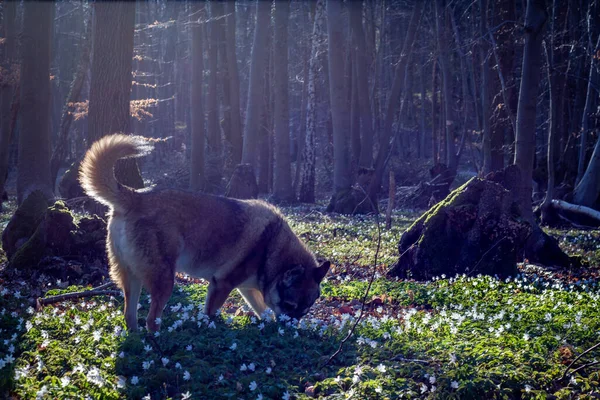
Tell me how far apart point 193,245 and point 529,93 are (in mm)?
10212

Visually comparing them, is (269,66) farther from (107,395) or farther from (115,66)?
(107,395)

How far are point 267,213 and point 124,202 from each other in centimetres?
217

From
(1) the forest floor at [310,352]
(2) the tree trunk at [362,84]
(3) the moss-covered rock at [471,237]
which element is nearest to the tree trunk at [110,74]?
(1) the forest floor at [310,352]

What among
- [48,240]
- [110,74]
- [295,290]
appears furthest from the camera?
[110,74]

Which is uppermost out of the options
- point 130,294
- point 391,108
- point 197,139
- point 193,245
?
point 391,108

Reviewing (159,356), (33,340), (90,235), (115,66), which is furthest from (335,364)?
(115,66)

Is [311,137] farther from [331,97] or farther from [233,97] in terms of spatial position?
[233,97]

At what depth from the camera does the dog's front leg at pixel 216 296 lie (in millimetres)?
7543

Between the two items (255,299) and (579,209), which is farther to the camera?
(579,209)

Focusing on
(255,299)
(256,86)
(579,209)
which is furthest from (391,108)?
(255,299)

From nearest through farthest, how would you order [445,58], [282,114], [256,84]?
[282,114] < [256,84] < [445,58]

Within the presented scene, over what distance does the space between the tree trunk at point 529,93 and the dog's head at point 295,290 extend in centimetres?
761

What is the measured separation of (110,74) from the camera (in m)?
13.1

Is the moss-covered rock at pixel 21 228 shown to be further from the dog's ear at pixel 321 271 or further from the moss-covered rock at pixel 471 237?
the moss-covered rock at pixel 471 237
